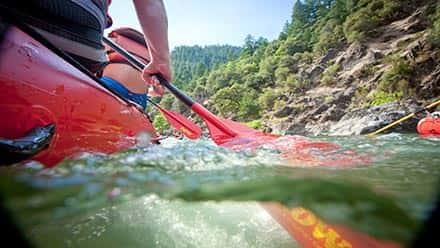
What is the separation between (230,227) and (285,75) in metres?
20.9

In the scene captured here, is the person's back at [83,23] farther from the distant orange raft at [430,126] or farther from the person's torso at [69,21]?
the distant orange raft at [430,126]

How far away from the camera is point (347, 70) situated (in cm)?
1512

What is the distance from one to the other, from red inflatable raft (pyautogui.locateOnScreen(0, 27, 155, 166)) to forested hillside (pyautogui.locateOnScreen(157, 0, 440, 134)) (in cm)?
→ 1047

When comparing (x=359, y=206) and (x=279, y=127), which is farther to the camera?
(x=279, y=127)

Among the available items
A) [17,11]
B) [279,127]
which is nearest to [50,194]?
[17,11]

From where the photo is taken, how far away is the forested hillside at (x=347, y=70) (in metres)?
10.8

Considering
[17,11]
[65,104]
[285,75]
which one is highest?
[285,75]

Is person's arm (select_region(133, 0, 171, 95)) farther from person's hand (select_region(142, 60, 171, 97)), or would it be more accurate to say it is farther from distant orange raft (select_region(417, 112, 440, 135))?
distant orange raft (select_region(417, 112, 440, 135))

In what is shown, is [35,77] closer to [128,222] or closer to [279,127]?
[128,222]

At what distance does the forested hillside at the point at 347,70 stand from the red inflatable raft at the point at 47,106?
1047 centimetres

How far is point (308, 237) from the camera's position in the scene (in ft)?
2.31

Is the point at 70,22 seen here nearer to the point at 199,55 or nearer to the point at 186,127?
the point at 186,127

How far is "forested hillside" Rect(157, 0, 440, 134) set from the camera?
35.6 ft

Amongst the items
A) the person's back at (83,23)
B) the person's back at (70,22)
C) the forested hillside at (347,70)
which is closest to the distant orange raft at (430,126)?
the person's back at (83,23)
